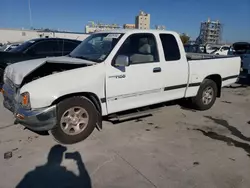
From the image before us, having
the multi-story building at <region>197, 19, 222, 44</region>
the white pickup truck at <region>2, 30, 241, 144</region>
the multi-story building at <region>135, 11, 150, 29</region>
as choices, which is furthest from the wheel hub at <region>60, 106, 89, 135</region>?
the multi-story building at <region>135, 11, 150, 29</region>

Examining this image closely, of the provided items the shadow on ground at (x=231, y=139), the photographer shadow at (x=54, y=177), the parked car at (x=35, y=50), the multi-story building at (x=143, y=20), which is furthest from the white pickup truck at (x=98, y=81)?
the multi-story building at (x=143, y=20)

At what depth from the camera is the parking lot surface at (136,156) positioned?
2.88 m

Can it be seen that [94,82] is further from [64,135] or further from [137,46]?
[137,46]

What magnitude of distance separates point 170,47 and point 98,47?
1566mm

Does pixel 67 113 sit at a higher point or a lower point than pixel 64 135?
higher

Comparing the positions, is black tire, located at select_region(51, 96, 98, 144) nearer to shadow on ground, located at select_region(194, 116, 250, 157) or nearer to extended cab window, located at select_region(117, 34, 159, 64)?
extended cab window, located at select_region(117, 34, 159, 64)

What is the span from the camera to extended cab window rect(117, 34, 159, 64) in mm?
4227

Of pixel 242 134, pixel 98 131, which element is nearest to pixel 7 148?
pixel 98 131

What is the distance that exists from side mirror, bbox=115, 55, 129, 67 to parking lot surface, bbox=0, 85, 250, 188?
4.47 feet

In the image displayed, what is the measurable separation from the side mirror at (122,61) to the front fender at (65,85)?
10.2 inches

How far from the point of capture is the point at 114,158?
3.41m

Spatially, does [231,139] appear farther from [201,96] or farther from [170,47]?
[170,47]

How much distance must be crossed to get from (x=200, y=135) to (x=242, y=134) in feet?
2.86

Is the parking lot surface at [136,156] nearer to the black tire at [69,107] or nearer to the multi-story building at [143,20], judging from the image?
the black tire at [69,107]
